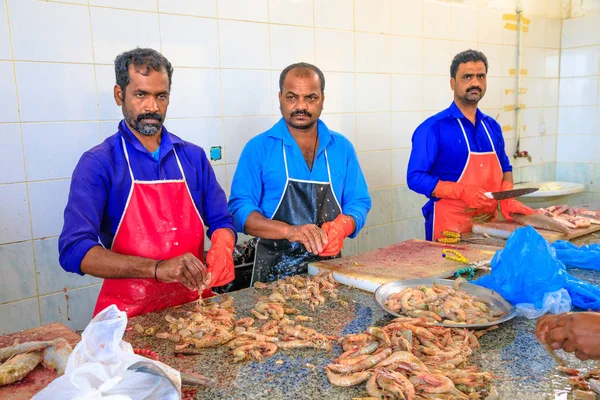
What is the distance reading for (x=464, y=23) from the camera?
591 centimetres

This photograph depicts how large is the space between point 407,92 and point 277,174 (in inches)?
103

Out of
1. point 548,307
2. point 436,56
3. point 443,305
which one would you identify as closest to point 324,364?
point 443,305

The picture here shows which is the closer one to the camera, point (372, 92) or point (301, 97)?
point (301, 97)

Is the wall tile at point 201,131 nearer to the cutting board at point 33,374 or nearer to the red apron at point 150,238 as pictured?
the red apron at point 150,238

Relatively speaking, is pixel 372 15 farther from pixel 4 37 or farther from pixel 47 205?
pixel 47 205

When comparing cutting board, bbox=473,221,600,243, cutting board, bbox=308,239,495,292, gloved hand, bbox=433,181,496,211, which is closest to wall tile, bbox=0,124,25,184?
cutting board, bbox=308,239,495,292

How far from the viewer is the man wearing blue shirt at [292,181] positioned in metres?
3.39

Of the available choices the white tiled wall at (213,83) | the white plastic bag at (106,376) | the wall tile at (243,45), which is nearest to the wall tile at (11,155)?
the white tiled wall at (213,83)

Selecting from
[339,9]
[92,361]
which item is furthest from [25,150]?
[339,9]

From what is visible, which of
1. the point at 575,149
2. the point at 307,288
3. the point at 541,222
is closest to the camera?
the point at 307,288

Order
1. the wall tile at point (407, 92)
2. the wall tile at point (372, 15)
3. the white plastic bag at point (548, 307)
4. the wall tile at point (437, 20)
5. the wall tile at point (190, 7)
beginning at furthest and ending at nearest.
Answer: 1. the wall tile at point (437, 20)
2. the wall tile at point (407, 92)
3. the wall tile at point (372, 15)
4. the wall tile at point (190, 7)
5. the white plastic bag at point (548, 307)

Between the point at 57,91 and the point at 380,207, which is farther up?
the point at 57,91

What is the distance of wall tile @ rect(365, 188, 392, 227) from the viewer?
531 centimetres

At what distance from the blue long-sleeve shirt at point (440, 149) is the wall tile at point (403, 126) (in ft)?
3.37
